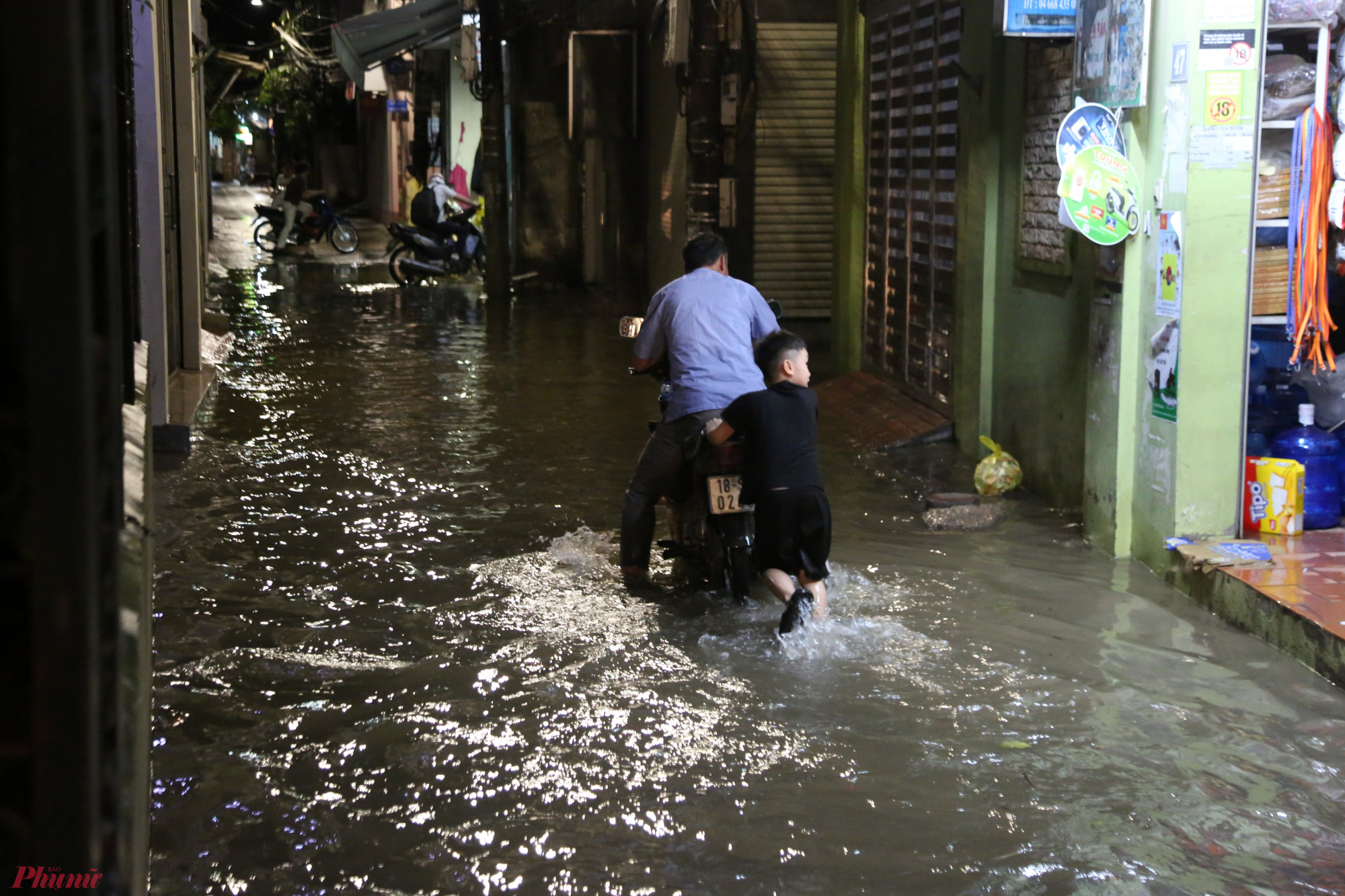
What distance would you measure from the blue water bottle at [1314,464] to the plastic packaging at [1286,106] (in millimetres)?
1281

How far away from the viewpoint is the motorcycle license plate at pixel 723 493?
605 cm

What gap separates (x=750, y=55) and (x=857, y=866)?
11663 millimetres

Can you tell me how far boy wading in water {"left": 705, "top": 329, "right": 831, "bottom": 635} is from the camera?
5.52m

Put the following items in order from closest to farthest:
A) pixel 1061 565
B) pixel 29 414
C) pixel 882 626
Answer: pixel 29 414 < pixel 882 626 < pixel 1061 565

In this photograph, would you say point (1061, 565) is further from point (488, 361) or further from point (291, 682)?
point (488, 361)

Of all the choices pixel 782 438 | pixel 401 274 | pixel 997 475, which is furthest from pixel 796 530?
pixel 401 274

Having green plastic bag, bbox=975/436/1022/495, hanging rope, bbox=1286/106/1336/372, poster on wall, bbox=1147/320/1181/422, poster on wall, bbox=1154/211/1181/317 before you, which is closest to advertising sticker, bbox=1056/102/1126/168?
poster on wall, bbox=1154/211/1181/317

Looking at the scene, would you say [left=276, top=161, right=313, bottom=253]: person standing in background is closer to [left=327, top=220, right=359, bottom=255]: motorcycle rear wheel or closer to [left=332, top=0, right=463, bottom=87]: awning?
[left=327, top=220, right=359, bottom=255]: motorcycle rear wheel

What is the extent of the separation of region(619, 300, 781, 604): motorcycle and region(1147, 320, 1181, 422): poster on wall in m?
1.87

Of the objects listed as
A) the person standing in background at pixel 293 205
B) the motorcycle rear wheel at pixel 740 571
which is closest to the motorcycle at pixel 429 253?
the person standing in background at pixel 293 205

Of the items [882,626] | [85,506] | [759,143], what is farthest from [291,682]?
[759,143]

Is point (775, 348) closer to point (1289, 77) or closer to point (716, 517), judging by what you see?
point (716, 517)

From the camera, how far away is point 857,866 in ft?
12.0

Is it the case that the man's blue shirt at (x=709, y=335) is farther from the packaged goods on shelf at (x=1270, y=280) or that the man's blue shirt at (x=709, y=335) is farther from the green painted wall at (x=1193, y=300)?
the packaged goods on shelf at (x=1270, y=280)
